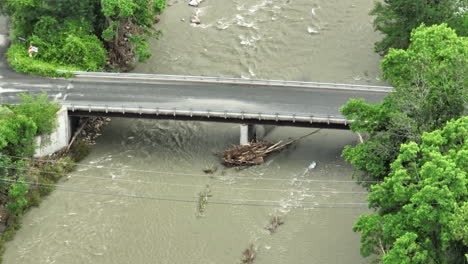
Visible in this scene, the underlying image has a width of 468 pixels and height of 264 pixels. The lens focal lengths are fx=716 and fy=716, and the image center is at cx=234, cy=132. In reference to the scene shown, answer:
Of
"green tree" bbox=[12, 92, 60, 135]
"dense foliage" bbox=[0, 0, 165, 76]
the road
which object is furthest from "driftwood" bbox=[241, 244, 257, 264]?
"dense foliage" bbox=[0, 0, 165, 76]

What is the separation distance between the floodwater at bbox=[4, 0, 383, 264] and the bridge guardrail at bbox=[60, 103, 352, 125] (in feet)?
9.09

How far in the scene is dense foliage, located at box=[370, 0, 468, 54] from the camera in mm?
51344

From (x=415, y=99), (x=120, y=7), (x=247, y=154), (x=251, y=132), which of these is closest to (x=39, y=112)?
(x=120, y=7)

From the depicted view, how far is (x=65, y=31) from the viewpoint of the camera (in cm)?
5397

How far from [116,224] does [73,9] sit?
18.5 m

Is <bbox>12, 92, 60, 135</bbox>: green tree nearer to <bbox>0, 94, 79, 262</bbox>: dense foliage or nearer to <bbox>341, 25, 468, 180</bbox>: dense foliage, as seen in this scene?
<bbox>0, 94, 79, 262</bbox>: dense foliage

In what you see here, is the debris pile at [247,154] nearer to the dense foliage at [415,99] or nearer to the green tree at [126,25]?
the dense foliage at [415,99]

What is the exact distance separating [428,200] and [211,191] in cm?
1808

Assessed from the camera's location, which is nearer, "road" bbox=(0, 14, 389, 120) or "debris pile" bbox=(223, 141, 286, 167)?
"debris pile" bbox=(223, 141, 286, 167)

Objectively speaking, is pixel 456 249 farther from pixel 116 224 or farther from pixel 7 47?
pixel 7 47

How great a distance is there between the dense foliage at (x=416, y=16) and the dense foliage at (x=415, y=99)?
1177 cm

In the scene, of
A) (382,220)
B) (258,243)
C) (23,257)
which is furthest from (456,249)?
(23,257)

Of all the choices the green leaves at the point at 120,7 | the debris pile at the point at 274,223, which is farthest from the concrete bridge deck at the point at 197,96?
the debris pile at the point at 274,223

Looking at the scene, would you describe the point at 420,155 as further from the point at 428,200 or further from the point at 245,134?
the point at 245,134
